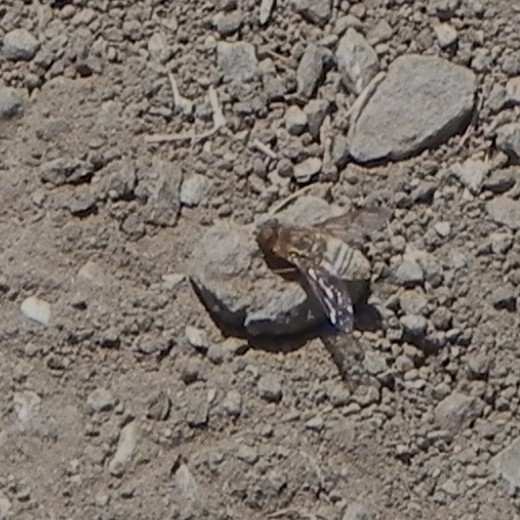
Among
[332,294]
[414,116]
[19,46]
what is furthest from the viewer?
[19,46]

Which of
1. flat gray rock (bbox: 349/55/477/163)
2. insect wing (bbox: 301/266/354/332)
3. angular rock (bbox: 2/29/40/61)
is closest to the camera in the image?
insect wing (bbox: 301/266/354/332)

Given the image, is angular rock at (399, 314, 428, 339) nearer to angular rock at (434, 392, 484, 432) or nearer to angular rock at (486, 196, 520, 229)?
angular rock at (434, 392, 484, 432)

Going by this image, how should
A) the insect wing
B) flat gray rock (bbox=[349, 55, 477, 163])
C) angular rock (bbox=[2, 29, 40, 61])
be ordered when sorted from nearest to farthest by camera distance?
the insect wing → flat gray rock (bbox=[349, 55, 477, 163]) → angular rock (bbox=[2, 29, 40, 61])

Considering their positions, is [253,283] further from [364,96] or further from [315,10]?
[315,10]

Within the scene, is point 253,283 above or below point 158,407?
above

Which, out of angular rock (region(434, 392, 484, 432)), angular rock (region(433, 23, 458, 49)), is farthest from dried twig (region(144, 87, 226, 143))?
angular rock (region(434, 392, 484, 432))

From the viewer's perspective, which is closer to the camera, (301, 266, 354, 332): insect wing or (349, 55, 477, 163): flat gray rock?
(301, 266, 354, 332): insect wing

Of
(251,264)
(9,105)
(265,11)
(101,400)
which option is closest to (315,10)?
(265,11)
